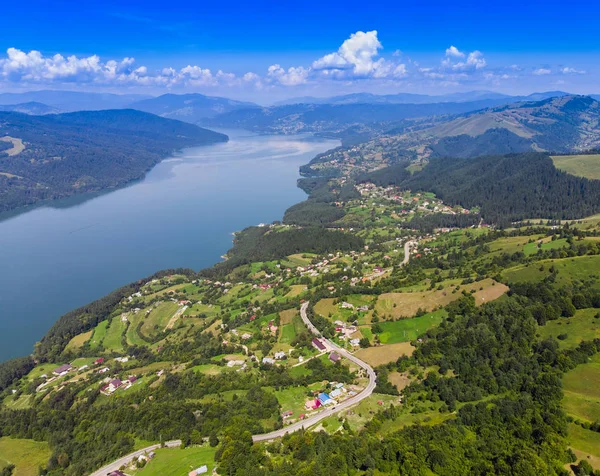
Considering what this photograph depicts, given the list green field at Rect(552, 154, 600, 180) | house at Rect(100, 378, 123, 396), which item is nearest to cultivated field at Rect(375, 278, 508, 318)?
house at Rect(100, 378, 123, 396)

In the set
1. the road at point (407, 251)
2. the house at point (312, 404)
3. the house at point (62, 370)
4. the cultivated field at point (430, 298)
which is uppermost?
the cultivated field at point (430, 298)

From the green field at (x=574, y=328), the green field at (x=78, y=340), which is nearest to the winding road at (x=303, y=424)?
the green field at (x=574, y=328)

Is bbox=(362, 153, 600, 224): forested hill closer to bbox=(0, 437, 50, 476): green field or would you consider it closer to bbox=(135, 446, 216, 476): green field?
bbox=(135, 446, 216, 476): green field

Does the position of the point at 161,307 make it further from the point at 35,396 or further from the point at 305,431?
the point at 305,431

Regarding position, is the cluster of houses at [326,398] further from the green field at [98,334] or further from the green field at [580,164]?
the green field at [580,164]

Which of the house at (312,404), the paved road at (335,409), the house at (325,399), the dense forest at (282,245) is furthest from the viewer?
the dense forest at (282,245)

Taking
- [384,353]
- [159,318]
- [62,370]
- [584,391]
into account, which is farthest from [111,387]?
[584,391]

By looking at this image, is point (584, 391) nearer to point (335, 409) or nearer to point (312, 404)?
point (335, 409)
